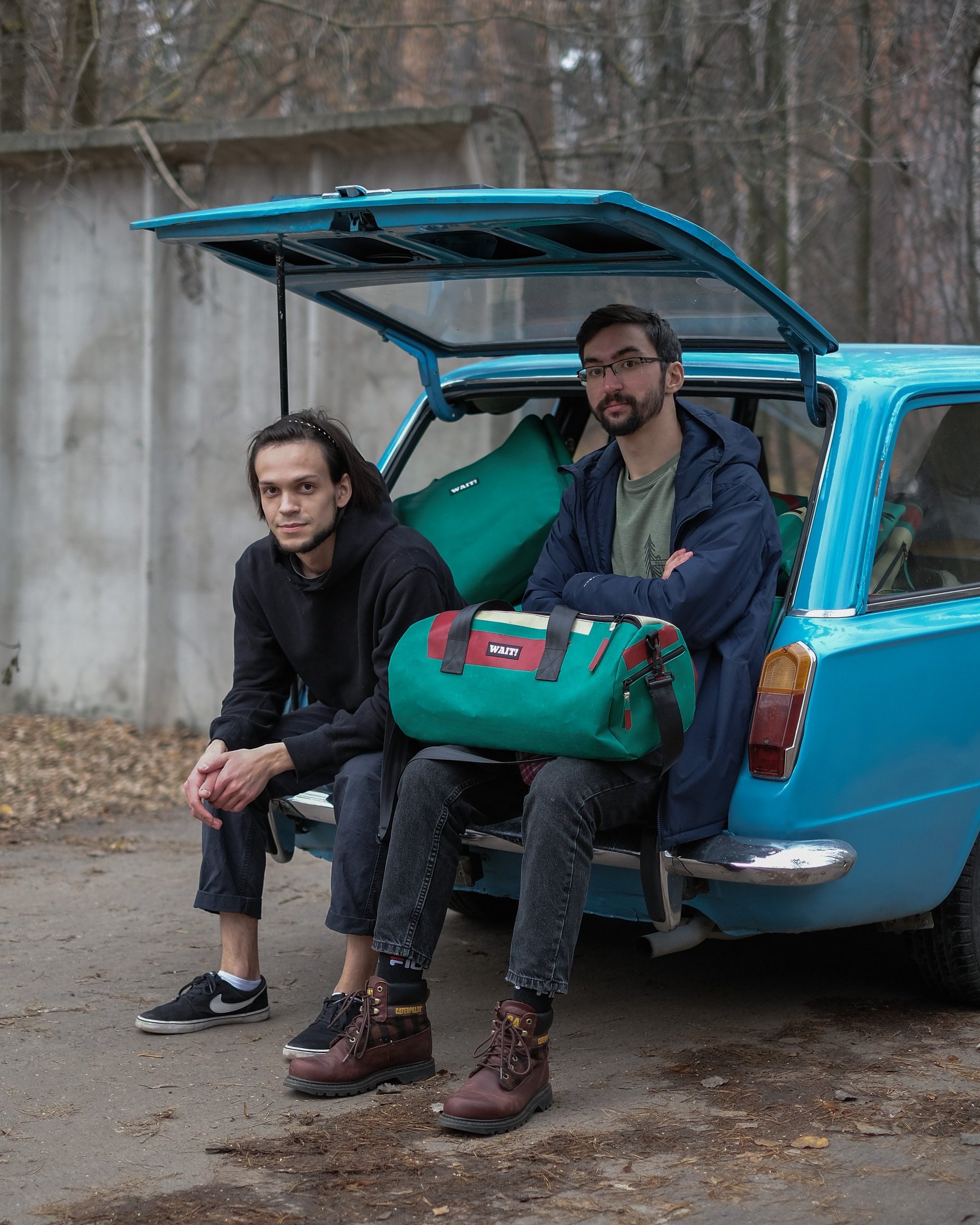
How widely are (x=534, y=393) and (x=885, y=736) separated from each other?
1749 millimetres

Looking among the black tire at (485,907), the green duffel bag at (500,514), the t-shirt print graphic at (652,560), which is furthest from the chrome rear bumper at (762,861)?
the black tire at (485,907)

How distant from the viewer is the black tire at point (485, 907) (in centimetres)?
488

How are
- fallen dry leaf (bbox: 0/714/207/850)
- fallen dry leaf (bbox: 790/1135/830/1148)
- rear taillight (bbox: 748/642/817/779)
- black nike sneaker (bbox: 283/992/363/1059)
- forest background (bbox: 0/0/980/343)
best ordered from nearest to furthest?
1. fallen dry leaf (bbox: 790/1135/830/1148)
2. rear taillight (bbox: 748/642/817/779)
3. black nike sneaker (bbox: 283/992/363/1059)
4. fallen dry leaf (bbox: 0/714/207/850)
5. forest background (bbox: 0/0/980/343)

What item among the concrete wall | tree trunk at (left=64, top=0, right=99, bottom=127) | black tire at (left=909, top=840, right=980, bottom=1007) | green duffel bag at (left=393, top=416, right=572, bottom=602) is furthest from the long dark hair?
tree trunk at (left=64, top=0, right=99, bottom=127)

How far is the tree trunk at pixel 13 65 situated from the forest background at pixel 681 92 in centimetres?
1

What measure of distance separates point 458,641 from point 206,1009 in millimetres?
1290

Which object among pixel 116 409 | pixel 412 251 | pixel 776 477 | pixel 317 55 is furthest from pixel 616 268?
pixel 317 55

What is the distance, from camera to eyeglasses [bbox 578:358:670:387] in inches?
151

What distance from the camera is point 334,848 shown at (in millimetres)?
3801

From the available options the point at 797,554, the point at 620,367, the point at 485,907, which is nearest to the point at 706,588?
the point at 797,554

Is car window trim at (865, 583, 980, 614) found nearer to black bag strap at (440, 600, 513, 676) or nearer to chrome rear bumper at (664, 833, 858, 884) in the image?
chrome rear bumper at (664, 833, 858, 884)

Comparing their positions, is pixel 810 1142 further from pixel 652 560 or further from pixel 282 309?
pixel 282 309

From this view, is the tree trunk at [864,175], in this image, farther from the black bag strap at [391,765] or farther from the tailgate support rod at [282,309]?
the black bag strap at [391,765]

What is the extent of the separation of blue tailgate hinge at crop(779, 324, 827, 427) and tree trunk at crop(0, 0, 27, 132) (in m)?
6.82
